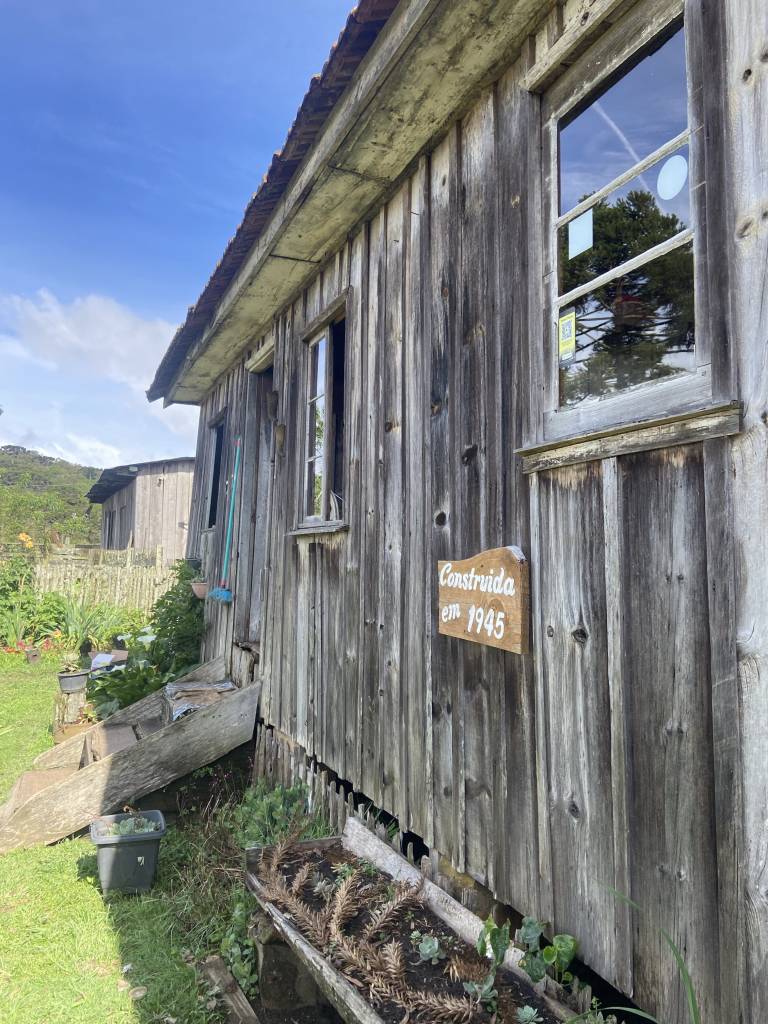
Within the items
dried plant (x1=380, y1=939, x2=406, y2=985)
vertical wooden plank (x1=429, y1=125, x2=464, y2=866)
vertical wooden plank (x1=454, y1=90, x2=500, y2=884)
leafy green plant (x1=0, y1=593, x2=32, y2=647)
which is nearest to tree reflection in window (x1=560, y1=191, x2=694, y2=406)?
vertical wooden plank (x1=454, y1=90, x2=500, y2=884)

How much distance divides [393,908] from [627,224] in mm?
2539

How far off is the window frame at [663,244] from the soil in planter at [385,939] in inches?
66.6

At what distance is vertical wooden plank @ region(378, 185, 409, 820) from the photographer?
310 cm

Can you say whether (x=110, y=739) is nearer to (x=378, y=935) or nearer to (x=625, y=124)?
(x=378, y=935)

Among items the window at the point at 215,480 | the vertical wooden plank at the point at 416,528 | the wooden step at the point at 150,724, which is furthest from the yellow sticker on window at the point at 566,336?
the window at the point at 215,480

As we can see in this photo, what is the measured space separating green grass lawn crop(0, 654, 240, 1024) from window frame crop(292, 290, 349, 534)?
216 cm

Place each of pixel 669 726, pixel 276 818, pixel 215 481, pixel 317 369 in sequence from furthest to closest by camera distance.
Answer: pixel 215 481
pixel 317 369
pixel 276 818
pixel 669 726

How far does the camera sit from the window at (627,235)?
1.81 meters

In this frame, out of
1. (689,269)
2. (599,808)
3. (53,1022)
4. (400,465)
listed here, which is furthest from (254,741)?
(689,269)

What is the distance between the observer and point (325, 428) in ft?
13.9

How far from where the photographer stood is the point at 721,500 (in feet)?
5.14

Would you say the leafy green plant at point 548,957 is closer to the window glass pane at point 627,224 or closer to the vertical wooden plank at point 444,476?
the vertical wooden plank at point 444,476

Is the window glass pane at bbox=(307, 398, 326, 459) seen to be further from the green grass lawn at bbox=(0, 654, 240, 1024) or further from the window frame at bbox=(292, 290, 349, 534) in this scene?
the green grass lawn at bbox=(0, 654, 240, 1024)

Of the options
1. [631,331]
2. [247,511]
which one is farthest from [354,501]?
[247,511]
